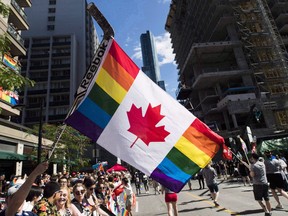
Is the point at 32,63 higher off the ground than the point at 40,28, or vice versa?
the point at 40,28

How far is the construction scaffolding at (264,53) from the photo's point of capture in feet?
125

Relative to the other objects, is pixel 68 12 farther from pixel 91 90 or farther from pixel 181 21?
pixel 91 90

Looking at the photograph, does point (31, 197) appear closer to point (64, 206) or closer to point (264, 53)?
point (64, 206)

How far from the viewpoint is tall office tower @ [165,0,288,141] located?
125ft

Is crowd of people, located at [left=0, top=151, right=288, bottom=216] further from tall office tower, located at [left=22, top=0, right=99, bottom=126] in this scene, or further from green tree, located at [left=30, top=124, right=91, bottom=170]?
tall office tower, located at [left=22, top=0, right=99, bottom=126]

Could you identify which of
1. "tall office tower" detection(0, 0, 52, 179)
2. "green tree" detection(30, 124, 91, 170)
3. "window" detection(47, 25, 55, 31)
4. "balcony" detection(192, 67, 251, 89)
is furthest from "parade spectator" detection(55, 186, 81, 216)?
"window" detection(47, 25, 55, 31)

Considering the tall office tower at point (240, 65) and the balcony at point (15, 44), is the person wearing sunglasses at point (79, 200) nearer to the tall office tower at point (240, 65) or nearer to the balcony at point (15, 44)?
the balcony at point (15, 44)

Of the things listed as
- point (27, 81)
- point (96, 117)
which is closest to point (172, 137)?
point (96, 117)

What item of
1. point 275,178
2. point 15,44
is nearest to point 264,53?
point 15,44

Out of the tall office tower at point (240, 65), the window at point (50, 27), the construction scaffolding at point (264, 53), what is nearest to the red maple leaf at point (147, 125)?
the tall office tower at point (240, 65)

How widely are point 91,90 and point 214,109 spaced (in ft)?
143

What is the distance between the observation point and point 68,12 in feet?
216

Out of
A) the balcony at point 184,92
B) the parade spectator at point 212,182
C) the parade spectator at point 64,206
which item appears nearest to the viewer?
the parade spectator at point 64,206

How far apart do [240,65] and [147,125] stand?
146ft
